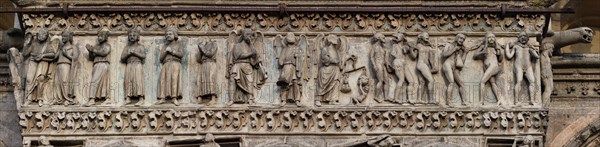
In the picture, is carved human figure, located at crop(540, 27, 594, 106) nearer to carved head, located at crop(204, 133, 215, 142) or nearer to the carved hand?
carved head, located at crop(204, 133, 215, 142)

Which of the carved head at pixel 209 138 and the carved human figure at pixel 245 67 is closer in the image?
the carved head at pixel 209 138

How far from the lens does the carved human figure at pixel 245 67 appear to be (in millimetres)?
30234

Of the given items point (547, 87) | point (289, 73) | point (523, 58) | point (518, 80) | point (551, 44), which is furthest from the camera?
point (551, 44)

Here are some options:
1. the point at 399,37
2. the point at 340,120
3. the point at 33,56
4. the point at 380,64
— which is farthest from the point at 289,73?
the point at 33,56

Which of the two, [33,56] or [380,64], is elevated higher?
[33,56]

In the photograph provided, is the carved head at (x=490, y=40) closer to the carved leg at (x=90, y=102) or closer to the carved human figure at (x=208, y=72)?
the carved human figure at (x=208, y=72)

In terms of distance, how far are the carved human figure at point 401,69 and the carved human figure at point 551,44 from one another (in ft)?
4.89

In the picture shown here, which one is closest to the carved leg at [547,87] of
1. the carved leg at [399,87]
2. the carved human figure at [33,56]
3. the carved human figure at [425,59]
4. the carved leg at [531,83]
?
the carved leg at [531,83]

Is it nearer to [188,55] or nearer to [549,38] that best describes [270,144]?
[188,55]

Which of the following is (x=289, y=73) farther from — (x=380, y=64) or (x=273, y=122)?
(x=380, y=64)

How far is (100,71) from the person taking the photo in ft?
99.7

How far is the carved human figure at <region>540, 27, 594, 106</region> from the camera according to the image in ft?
101

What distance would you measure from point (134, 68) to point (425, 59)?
10.5 ft

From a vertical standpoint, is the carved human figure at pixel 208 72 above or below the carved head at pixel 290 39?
below
